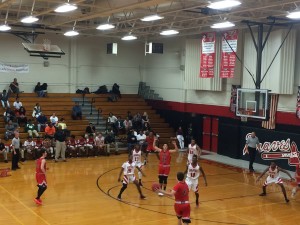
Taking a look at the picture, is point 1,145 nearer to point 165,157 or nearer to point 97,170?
point 97,170

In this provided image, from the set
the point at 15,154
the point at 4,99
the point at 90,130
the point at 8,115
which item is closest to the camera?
the point at 15,154

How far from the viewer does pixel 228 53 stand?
2323cm

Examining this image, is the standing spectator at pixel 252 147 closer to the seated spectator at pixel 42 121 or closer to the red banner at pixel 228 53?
the red banner at pixel 228 53

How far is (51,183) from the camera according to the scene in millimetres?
16828

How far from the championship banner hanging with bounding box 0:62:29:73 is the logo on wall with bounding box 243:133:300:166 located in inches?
600

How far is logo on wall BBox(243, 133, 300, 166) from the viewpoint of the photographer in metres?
20.7

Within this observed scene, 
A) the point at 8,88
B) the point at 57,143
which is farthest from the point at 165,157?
the point at 8,88

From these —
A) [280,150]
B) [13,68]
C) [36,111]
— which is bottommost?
[280,150]

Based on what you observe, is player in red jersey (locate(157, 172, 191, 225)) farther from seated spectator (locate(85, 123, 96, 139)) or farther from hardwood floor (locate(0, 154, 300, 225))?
seated spectator (locate(85, 123, 96, 139))

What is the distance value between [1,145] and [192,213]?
11456 millimetres

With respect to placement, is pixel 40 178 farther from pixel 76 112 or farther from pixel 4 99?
pixel 76 112

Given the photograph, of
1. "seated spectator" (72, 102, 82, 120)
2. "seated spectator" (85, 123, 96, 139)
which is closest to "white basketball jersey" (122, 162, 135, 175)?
"seated spectator" (85, 123, 96, 139)

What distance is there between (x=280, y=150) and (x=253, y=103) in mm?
3086

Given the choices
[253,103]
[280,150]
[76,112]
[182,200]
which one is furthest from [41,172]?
[76,112]
